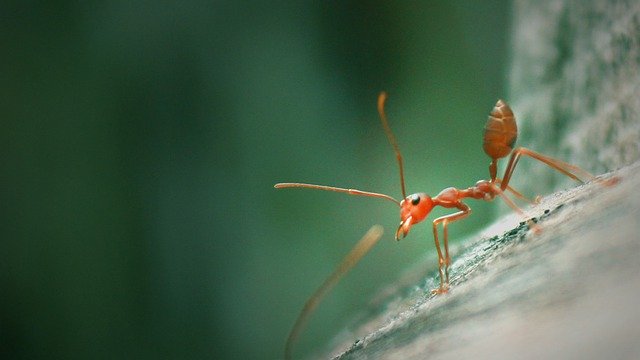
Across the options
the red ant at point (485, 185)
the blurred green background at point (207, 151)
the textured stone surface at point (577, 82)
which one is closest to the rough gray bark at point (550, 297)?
the red ant at point (485, 185)

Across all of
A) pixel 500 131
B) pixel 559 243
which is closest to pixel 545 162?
pixel 500 131

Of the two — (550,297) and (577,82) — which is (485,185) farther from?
(550,297)

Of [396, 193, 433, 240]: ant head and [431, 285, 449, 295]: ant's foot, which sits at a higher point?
[396, 193, 433, 240]: ant head

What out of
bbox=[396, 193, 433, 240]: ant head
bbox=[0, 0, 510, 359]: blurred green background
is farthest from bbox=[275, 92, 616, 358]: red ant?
bbox=[0, 0, 510, 359]: blurred green background

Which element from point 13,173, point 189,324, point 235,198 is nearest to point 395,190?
point 235,198

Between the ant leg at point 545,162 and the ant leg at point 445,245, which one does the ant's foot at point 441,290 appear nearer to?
the ant leg at point 445,245

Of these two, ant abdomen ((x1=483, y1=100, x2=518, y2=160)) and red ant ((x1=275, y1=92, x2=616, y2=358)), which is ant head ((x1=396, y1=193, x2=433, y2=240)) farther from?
ant abdomen ((x1=483, y1=100, x2=518, y2=160))
